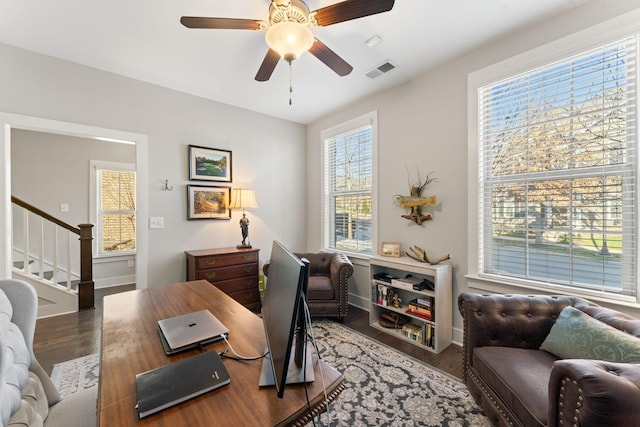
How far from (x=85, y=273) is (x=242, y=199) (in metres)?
2.16

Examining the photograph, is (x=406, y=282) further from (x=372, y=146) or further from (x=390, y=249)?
(x=372, y=146)

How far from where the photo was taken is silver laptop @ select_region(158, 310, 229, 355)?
3.44 ft

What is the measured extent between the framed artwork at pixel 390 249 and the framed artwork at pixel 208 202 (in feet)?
6.82

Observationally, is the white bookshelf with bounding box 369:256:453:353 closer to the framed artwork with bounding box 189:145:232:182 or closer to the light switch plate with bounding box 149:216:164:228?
the framed artwork with bounding box 189:145:232:182

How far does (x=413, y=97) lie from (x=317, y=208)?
Answer: 2091 millimetres

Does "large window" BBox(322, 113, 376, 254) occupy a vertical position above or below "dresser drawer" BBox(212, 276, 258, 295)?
above

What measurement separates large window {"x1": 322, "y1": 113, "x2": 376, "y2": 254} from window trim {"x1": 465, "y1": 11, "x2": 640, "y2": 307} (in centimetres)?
116

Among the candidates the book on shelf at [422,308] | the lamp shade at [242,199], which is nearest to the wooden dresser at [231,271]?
the lamp shade at [242,199]

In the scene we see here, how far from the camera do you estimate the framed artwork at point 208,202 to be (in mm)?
3279

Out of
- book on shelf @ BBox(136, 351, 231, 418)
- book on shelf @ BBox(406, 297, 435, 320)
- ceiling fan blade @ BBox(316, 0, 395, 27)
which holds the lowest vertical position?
book on shelf @ BBox(406, 297, 435, 320)

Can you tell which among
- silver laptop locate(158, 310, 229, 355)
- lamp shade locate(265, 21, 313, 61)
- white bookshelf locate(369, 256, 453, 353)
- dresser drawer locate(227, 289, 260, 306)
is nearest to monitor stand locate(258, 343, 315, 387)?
silver laptop locate(158, 310, 229, 355)

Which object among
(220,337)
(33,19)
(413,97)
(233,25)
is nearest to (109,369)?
(220,337)

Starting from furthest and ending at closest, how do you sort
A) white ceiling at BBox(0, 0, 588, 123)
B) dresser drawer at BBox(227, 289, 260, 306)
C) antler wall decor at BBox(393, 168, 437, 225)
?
dresser drawer at BBox(227, 289, 260, 306) → antler wall decor at BBox(393, 168, 437, 225) → white ceiling at BBox(0, 0, 588, 123)

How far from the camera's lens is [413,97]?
287 centimetres
